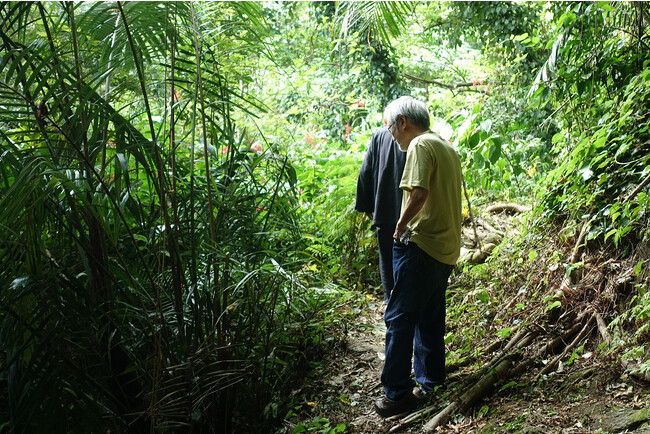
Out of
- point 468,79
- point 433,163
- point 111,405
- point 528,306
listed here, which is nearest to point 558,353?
point 528,306

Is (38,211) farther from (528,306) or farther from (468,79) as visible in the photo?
(468,79)

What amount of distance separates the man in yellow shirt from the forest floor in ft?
0.98

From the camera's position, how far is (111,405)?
8.67 ft

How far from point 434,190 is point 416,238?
28cm

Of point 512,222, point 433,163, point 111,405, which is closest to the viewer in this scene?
point 111,405

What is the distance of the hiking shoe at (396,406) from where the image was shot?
3.13 metres

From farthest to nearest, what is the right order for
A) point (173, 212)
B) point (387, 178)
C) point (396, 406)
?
1. point (387, 178)
2. point (396, 406)
3. point (173, 212)

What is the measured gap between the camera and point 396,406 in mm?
3133

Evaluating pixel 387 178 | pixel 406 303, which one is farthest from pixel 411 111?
pixel 406 303

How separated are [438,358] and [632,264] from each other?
4.13 ft

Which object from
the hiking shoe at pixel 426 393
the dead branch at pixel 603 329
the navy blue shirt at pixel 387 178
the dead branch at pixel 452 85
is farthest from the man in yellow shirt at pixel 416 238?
the dead branch at pixel 452 85

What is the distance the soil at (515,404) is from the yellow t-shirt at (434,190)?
2.65 ft

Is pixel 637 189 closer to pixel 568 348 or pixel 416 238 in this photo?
pixel 568 348

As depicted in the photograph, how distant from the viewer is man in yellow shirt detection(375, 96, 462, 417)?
2.96 m
